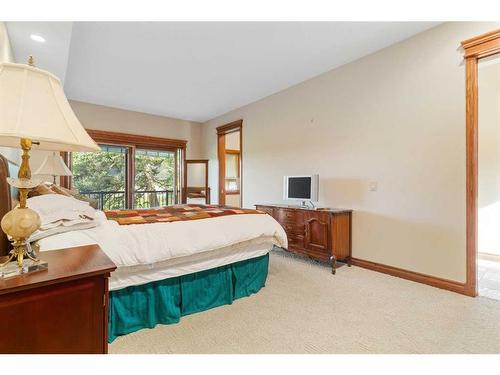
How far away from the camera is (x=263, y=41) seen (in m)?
2.93

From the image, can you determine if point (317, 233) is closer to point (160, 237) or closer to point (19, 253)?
point (160, 237)

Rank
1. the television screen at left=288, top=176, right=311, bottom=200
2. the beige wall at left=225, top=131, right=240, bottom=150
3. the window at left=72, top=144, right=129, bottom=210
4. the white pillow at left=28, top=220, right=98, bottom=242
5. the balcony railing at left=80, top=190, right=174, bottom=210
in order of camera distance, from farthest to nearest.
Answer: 1. the beige wall at left=225, top=131, right=240, bottom=150
2. the balcony railing at left=80, top=190, right=174, bottom=210
3. the window at left=72, top=144, right=129, bottom=210
4. the television screen at left=288, top=176, right=311, bottom=200
5. the white pillow at left=28, top=220, right=98, bottom=242

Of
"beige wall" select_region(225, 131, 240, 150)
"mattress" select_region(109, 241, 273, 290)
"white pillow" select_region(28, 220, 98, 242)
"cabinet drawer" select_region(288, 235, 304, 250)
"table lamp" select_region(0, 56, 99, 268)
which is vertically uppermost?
"beige wall" select_region(225, 131, 240, 150)

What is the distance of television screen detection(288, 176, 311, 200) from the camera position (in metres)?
3.67

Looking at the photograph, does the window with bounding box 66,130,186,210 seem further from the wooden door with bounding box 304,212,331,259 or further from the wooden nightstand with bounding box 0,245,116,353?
the wooden nightstand with bounding box 0,245,116,353

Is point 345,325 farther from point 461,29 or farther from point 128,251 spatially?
point 461,29

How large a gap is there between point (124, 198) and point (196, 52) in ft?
12.2

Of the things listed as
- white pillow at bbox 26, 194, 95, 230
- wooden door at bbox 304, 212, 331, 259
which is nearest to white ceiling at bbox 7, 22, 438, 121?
white pillow at bbox 26, 194, 95, 230

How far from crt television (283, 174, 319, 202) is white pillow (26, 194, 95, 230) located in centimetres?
266

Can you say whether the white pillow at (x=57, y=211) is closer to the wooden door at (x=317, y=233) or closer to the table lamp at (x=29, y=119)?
the table lamp at (x=29, y=119)
